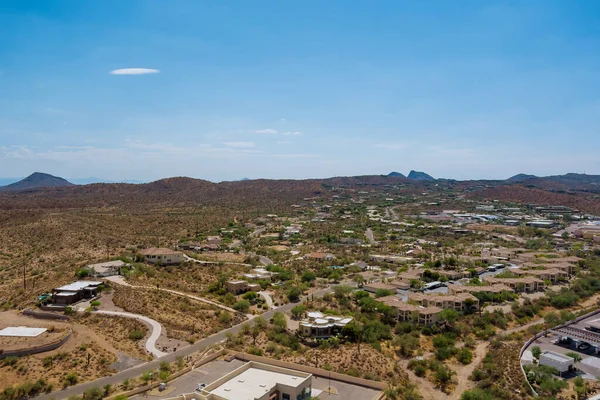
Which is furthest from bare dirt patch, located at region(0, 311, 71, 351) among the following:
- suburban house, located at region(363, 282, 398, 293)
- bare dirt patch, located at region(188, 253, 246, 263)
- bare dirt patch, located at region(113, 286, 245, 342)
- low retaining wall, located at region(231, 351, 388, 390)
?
suburban house, located at region(363, 282, 398, 293)

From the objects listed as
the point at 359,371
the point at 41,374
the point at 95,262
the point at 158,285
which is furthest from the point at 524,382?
the point at 95,262

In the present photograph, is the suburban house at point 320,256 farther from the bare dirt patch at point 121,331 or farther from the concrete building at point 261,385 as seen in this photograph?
the concrete building at point 261,385

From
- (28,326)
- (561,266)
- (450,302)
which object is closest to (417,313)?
(450,302)

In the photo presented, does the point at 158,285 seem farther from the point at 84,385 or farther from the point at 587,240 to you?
the point at 587,240

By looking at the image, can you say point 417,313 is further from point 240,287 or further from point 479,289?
point 240,287

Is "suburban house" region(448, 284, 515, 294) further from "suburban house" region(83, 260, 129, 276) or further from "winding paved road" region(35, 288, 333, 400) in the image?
"suburban house" region(83, 260, 129, 276)

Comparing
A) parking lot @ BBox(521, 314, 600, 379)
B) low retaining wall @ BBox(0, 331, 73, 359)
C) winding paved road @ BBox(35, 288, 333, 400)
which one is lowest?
parking lot @ BBox(521, 314, 600, 379)
